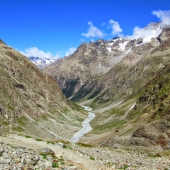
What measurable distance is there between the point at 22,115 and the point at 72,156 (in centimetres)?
9480

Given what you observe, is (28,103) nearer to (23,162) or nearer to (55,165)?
(55,165)

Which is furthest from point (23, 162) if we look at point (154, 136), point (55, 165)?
point (154, 136)

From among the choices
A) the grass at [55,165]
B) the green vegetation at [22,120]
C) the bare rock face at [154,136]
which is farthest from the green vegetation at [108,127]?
the grass at [55,165]

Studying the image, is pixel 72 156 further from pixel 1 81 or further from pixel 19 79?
pixel 19 79

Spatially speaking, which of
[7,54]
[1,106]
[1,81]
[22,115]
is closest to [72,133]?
[22,115]

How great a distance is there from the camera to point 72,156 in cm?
3050

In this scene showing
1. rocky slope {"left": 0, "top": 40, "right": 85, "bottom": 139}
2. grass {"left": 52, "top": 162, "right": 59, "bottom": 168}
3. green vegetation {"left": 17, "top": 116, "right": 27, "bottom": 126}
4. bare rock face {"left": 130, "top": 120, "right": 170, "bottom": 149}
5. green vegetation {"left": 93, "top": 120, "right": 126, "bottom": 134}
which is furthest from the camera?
green vegetation {"left": 93, "top": 120, "right": 126, "bottom": 134}

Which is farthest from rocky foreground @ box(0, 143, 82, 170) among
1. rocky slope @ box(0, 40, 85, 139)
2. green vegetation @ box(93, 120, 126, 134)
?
green vegetation @ box(93, 120, 126, 134)

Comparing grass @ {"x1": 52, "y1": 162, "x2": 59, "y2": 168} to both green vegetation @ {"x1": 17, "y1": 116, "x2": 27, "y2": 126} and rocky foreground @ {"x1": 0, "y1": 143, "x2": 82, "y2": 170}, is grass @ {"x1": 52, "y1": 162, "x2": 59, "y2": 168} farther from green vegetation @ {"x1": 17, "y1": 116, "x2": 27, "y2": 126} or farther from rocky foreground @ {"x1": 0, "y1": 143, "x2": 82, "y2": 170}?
green vegetation @ {"x1": 17, "y1": 116, "x2": 27, "y2": 126}

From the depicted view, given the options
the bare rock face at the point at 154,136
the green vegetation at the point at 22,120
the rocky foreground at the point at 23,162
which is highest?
the green vegetation at the point at 22,120

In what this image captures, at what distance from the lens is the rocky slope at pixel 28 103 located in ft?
366

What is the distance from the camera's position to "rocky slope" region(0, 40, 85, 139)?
366 feet

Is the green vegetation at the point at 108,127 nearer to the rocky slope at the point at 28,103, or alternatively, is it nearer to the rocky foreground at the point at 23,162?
the rocky slope at the point at 28,103

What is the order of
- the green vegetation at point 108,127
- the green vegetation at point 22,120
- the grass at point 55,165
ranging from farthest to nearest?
the green vegetation at point 108,127
the green vegetation at point 22,120
the grass at point 55,165
